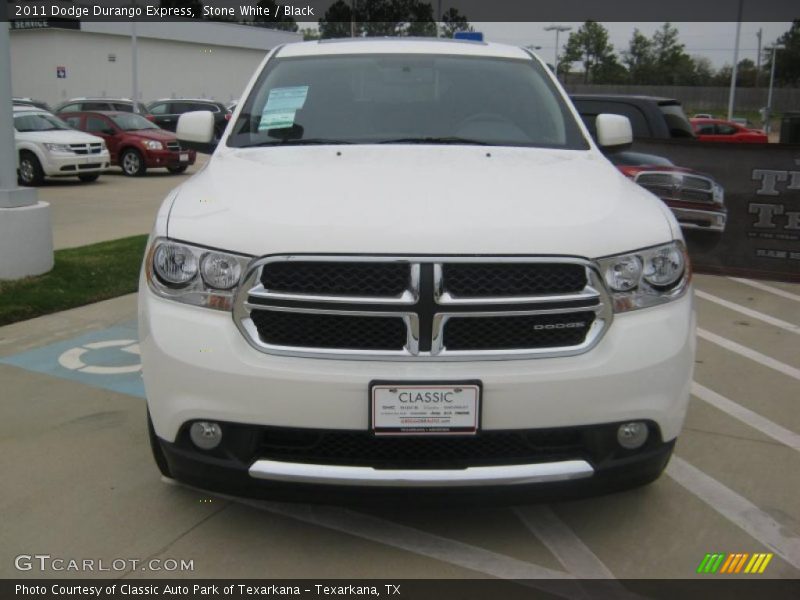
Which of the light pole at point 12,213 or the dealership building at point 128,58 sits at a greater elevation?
the dealership building at point 128,58

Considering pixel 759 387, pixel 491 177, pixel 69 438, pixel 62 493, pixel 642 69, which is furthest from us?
pixel 642 69

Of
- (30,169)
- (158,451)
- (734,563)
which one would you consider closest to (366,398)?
(158,451)

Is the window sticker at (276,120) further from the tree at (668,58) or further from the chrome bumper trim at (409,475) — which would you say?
the tree at (668,58)

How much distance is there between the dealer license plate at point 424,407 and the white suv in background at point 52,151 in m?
14.2

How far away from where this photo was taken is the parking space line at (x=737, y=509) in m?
2.87

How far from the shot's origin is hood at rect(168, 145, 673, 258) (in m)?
2.46

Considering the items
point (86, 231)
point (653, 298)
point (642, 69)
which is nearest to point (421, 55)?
point (653, 298)

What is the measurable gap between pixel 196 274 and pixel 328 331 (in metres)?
0.47

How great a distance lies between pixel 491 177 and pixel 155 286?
1.27 metres

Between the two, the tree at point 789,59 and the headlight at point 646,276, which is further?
the tree at point 789,59

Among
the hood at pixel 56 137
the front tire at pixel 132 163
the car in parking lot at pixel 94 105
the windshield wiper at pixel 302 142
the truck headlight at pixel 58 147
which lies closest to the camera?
the windshield wiper at pixel 302 142

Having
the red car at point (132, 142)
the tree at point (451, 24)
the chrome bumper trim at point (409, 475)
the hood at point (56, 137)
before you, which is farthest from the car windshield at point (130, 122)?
the tree at point (451, 24)

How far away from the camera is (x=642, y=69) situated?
87188 mm

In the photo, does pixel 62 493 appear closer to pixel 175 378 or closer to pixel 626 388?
pixel 175 378
